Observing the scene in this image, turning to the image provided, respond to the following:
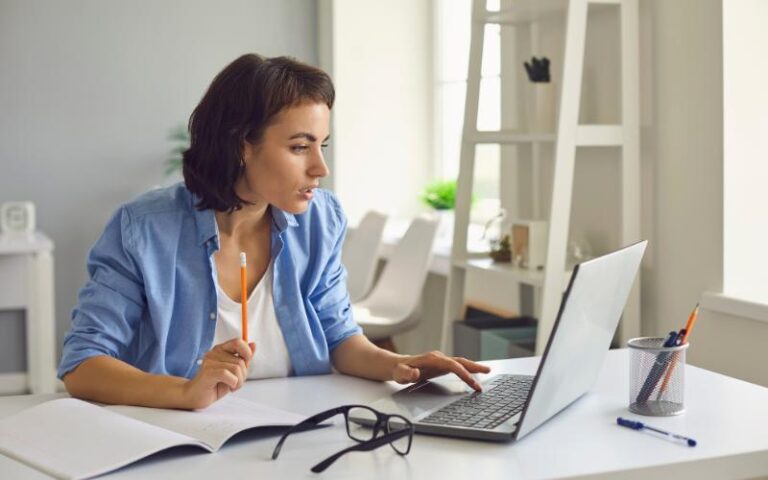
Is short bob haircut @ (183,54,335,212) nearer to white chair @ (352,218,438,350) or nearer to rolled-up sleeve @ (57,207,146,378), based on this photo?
rolled-up sleeve @ (57,207,146,378)

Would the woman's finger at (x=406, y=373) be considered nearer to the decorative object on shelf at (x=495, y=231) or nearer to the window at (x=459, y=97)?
the decorative object on shelf at (x=495, y=231)

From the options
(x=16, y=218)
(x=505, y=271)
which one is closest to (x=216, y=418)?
(x=505, y=271)

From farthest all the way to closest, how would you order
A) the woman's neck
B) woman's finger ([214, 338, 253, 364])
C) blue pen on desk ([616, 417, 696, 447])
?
the woman's neck, woman's finger ([214, 338, 253, 364]), blue pen on desk ([616, 417, 696, 447])

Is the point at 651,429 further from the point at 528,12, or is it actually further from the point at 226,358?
the point at 528,12

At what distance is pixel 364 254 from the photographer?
14.5 feet

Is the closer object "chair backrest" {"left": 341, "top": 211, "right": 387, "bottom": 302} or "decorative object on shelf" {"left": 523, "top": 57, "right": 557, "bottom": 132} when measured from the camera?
"decorative object on shelf" {"left": 523, "top": 57, "right": 557, "bottom": 132}

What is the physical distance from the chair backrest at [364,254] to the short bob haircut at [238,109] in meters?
2.44

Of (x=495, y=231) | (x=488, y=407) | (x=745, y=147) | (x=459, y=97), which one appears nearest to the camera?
(x=488, y=407)

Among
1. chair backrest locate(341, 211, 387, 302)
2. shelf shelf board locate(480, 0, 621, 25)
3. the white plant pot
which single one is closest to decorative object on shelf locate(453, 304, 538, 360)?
chair backrest locate(341, 211, 387, 302)

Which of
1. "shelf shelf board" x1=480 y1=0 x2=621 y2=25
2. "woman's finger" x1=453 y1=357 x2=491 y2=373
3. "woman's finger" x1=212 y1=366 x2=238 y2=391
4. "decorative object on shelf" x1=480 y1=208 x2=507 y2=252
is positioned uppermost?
"shelf shelf board" x1=480 y1=0 x2=621 y2=25

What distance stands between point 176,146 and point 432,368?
368 cm

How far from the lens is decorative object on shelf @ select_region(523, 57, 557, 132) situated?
10.2 feet

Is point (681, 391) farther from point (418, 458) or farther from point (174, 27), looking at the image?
point (174, 27)

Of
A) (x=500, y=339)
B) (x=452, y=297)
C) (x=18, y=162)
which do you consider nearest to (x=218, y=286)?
(x=500, y=339)
